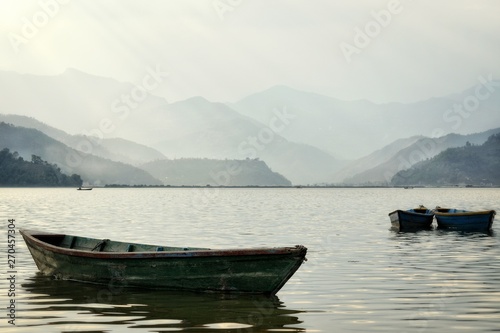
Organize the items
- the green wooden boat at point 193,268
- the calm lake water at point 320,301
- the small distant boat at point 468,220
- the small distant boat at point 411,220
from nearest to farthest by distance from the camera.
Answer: the calm lake water at point 320,301 < the green wooden boat at point 193,268 < the small distant boat at point 468,220 < the small distant boat at point 411,220

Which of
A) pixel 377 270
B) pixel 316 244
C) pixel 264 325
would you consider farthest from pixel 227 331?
pixel 316 244

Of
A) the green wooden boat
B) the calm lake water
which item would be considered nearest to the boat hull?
the calm lake water

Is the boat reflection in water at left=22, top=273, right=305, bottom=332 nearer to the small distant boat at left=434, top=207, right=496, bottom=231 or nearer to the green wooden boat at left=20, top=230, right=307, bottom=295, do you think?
the green wooden boat at left=20, top=230, right=307, bottom=295

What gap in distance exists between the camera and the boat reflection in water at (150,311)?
2123 cm

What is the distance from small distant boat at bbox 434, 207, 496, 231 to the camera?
56750 millimetres

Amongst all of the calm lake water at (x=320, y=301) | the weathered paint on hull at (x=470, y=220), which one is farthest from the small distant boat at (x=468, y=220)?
the calm lake water at (x=320, y=301)

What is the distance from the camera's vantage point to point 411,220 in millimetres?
60156

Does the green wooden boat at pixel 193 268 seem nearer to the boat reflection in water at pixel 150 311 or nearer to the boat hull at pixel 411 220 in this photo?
the boat reflection in water at pixel 150 311

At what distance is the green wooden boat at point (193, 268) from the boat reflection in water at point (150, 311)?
36 cm

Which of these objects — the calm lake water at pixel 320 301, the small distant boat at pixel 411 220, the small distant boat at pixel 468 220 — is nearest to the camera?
the calm lake water at pixel 320 301

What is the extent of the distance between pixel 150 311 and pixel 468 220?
39459mm

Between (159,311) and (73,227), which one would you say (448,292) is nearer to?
(159,311)

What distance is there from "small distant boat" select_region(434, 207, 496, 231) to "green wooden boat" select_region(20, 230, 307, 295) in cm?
3503

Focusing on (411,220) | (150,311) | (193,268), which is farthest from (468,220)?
(150,311)
